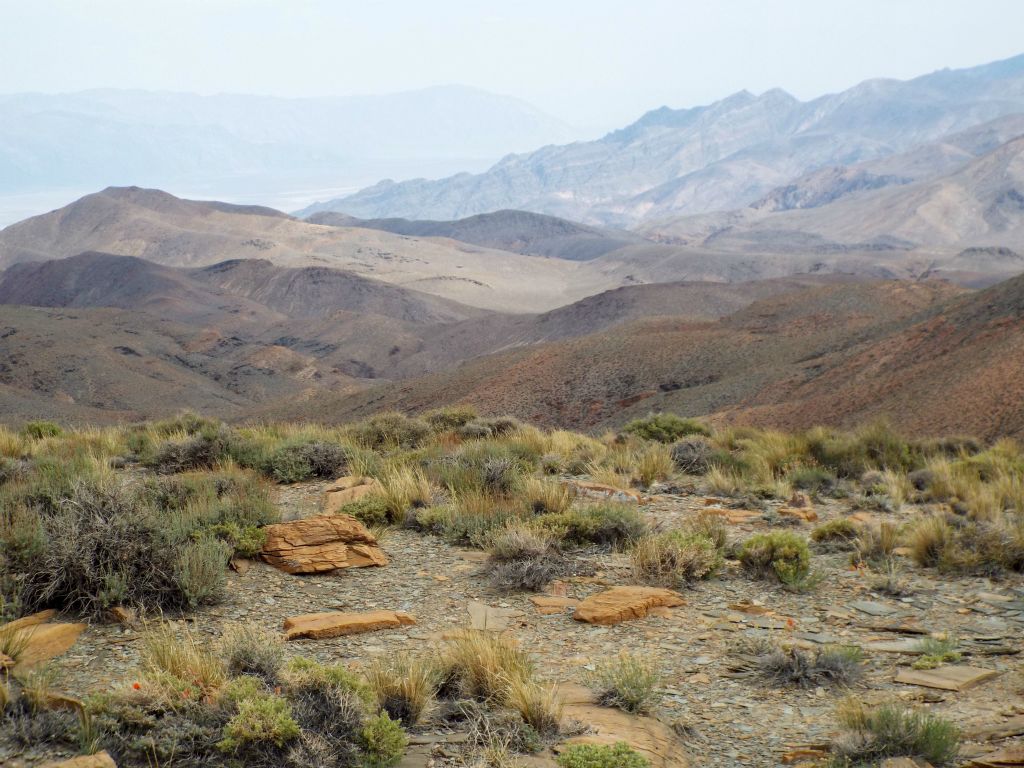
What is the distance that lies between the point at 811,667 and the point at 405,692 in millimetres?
2574

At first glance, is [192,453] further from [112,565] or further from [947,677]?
[947,677]

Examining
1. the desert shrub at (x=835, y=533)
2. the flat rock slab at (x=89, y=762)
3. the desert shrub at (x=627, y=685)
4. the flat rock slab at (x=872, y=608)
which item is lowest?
the flat rock slab at (x=872, y=608)

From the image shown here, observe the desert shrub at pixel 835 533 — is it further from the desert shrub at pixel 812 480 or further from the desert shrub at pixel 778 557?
the desert shrub at pixel 812 480

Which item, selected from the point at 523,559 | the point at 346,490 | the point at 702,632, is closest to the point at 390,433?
the point at 346,490

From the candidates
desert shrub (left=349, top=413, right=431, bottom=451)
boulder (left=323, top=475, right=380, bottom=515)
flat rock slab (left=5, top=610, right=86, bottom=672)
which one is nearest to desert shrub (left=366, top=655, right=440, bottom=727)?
flat rock slab (left=5, top=610, right=86, bottom=672)

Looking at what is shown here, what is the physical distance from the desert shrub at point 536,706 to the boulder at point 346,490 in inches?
189

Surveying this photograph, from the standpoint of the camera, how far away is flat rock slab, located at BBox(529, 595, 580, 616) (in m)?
6.71

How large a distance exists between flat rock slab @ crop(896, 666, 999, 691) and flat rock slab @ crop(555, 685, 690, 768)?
176 centimetres

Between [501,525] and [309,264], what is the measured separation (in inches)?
4837

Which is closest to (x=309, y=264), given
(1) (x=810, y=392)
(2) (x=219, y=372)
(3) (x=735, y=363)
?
(2) (x=219, y=372)

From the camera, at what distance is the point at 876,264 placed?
383 feet

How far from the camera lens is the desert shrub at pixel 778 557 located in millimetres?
7414

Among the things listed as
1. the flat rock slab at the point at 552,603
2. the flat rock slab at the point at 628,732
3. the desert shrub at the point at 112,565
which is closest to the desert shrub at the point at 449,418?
the flat rock slab at the point at 552,603

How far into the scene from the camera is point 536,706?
4.57 metres
